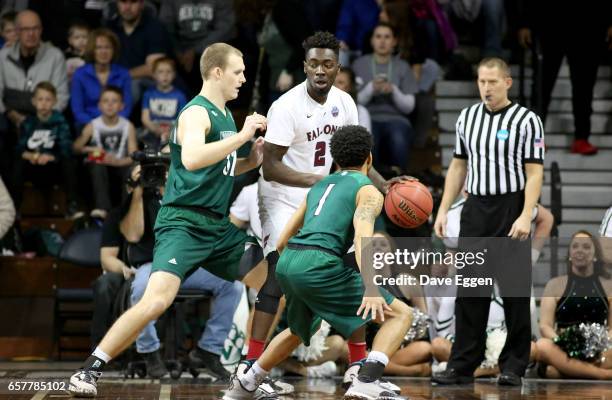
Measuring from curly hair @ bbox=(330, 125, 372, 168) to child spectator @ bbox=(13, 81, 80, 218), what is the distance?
505 centimetres

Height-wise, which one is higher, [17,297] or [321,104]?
[321,104]

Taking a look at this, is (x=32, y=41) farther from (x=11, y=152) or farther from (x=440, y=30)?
(x=440, y=30)

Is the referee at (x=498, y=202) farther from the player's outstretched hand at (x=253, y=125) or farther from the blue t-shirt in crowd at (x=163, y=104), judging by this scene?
the blue t-shirt in crowd at (x=163, y=104)

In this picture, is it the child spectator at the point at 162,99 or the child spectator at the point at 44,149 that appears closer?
the child spectator at the point at 44,149

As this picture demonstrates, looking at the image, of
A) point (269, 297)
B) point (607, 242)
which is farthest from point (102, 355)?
Result: point (607, 242)

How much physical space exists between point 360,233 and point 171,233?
1.16 meters

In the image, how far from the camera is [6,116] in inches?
478

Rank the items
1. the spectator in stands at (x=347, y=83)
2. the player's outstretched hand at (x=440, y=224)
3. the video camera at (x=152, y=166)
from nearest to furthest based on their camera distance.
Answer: the player's outstretched hand at (x=440, y=224)
the video camera at (x=152, y=166)
the spectator in stands at (x=347, y=83)

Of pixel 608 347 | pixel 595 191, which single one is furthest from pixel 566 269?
pixel 595 191

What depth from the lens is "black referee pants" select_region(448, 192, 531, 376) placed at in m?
8.51

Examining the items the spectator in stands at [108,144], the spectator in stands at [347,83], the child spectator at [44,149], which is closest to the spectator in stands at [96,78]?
the spectator in stands at [108,144]

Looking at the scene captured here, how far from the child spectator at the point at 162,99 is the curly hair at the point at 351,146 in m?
5.06

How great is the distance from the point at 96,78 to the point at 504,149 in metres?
5.10

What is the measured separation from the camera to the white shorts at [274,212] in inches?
313
